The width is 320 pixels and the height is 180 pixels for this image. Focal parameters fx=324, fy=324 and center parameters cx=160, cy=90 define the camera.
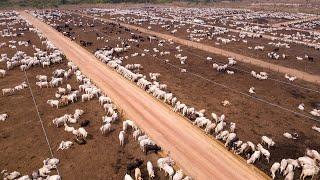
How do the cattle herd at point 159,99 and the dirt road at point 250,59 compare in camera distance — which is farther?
the dirt road at point 250,59

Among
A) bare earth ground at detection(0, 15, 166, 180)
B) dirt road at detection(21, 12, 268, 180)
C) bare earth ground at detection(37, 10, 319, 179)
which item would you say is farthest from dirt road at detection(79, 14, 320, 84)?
bare earth ground at detection(0, 15, 166, 180)

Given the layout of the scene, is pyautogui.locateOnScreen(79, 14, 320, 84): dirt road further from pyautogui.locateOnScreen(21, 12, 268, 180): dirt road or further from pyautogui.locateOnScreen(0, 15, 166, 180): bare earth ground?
pyautogui.locateOnScreen(0, 15, 166, 180): bare earth ground

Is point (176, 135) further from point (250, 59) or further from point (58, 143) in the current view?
point (250, 59)

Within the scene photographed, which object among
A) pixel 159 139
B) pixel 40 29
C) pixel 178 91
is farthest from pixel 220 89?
pixel 40 29

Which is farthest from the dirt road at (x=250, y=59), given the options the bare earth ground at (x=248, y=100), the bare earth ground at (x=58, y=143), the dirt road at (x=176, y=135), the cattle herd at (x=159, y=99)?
the bare earth ground at (x=58, y=143)

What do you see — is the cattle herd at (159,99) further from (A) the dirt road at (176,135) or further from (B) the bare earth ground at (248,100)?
(A) the dirt road at (176,135)

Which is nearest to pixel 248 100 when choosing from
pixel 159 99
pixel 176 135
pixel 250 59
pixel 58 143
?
pixel 159 99
